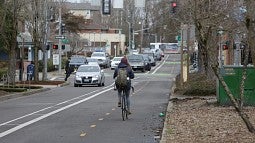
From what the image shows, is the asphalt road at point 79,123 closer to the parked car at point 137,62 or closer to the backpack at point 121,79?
the backpack at point 121,79

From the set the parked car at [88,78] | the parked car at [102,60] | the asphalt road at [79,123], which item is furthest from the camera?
the parked car at [102,60]

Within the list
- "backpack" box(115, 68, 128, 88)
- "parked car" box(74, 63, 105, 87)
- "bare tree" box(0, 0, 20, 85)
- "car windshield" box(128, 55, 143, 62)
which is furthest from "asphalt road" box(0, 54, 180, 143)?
"car windshield" box(128, 55, 143, 62)

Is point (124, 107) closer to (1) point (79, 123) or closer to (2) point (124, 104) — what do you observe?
(2) point (124, 104)

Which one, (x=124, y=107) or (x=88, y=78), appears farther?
(x=88, y=78)

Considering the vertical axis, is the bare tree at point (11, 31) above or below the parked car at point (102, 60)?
above

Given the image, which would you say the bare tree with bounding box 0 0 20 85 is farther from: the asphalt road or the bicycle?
the bicycle

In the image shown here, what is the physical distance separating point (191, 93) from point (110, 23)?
347 ft

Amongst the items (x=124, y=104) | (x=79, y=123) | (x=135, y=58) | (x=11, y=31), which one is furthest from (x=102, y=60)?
(x=79, y=123)

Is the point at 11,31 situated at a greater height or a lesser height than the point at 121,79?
greater

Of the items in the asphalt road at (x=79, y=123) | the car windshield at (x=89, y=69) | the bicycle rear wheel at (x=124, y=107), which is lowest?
the asphalt road at (x=79, y=123)

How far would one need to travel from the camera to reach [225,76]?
18.5 metres

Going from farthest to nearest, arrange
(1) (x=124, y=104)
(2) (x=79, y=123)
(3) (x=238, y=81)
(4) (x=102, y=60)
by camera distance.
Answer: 1. (4) (x=102, y=60)
2. (3) (x=238, y=81)
3. (1) (x=124, y=104)
4. (2) (x=79, y=123)

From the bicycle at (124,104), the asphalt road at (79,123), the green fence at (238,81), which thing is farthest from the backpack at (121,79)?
the green fence at (238,81)

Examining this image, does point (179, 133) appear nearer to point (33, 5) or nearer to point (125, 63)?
point (125, 63)
